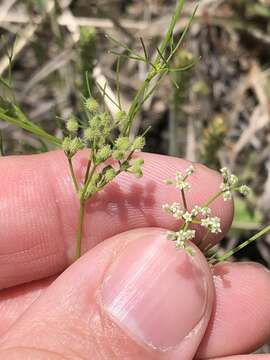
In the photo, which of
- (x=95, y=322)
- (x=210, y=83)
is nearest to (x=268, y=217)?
(x=210, y=83)

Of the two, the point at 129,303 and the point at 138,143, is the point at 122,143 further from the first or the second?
the point at 129,303

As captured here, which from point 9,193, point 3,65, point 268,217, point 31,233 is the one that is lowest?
point 268,217

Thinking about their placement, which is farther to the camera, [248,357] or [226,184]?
[248,357]

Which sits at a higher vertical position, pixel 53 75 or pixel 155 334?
pixel 53 75

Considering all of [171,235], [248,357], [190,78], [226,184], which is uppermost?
[190,78]

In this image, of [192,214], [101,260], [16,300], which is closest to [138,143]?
[192,214]

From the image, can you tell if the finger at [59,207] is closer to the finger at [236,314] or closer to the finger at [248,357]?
the finger at [236,314]

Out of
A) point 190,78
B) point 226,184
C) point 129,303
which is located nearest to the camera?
point 226,184

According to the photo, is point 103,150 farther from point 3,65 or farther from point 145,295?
point 3,65
